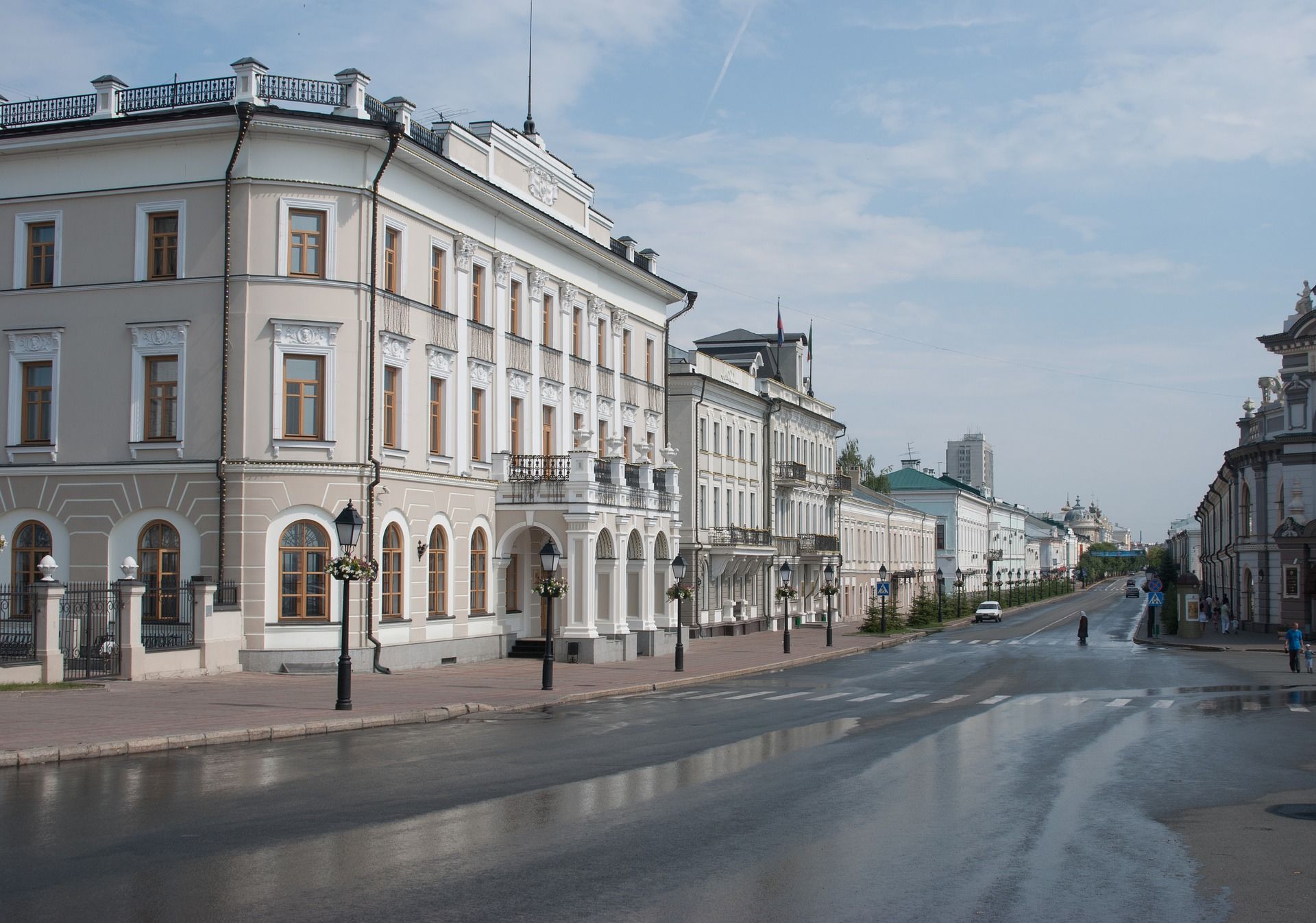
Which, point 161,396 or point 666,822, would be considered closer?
point 666,822

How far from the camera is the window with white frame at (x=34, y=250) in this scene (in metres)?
32.0

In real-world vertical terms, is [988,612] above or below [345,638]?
below

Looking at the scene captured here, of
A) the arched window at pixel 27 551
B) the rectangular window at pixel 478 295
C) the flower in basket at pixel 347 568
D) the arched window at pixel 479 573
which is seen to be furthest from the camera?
the arched window at pixel 479 573

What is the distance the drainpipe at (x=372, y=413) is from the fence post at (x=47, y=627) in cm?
801

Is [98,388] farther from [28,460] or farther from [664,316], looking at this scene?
[664,316]

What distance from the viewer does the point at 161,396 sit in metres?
31.0

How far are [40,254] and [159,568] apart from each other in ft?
29.3

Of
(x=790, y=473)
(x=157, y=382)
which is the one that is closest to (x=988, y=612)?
(x=790, y=473)

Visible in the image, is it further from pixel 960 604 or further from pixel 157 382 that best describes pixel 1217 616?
pixel 157 382

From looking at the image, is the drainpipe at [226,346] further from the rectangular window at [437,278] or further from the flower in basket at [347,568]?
the flower in basket at [347,568]

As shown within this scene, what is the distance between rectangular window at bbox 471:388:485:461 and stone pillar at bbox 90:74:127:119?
12.1 meters

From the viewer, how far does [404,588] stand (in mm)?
33344

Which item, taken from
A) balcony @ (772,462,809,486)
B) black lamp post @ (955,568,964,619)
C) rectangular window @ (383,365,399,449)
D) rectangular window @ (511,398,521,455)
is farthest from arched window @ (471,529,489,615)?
black lamp post @ (955,568,964,619)

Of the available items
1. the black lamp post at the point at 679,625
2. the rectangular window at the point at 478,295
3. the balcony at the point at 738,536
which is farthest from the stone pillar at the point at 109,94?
the balcony at the point at 738,536
